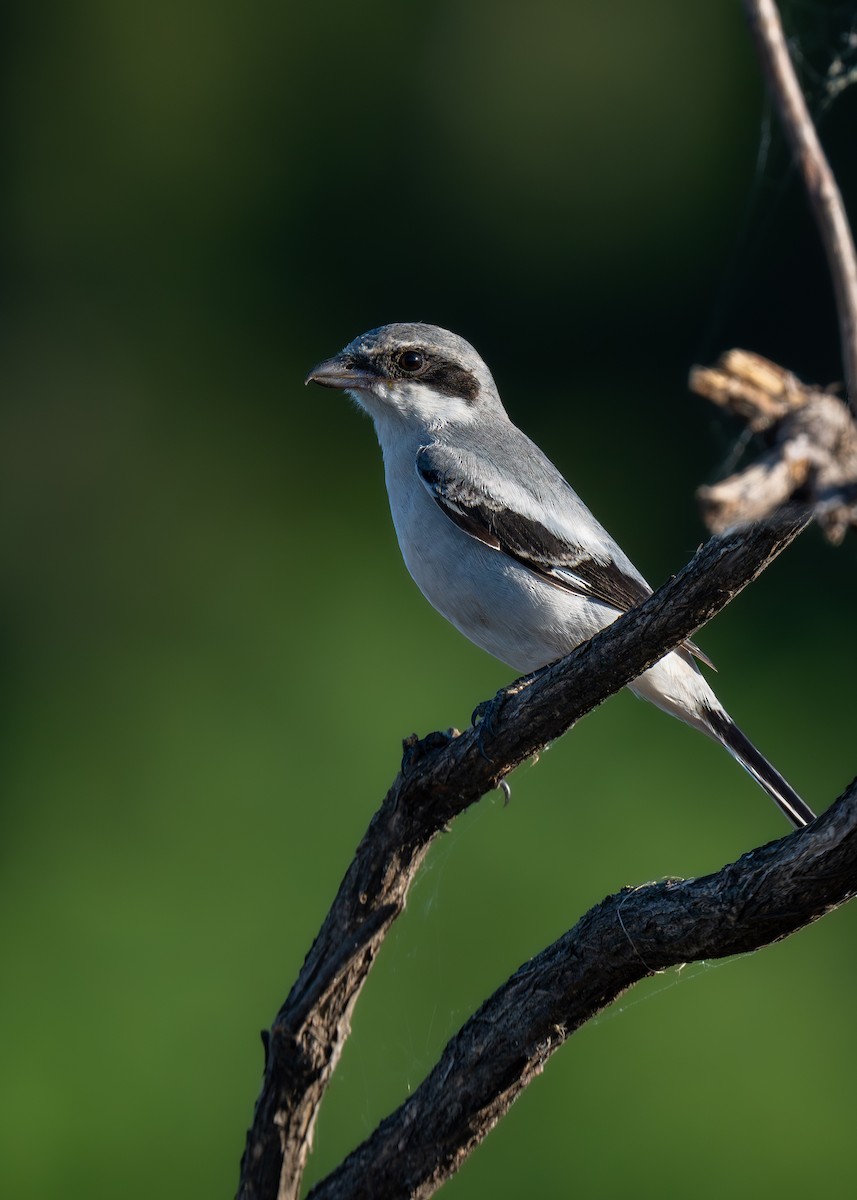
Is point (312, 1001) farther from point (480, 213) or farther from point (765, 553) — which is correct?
point (480, 213)

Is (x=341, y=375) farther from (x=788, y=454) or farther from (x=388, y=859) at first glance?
(x=788, y=454)

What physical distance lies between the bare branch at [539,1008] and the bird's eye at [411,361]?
5.75 ft

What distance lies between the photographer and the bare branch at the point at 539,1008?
1.87 metres

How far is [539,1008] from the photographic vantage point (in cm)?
203

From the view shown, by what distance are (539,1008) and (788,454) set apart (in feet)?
4.23

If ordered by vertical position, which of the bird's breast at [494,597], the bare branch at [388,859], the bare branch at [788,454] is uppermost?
the bird's breast at [494,597]

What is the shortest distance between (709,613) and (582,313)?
588 cm

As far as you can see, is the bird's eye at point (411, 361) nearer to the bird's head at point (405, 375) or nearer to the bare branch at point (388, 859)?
the bird's head at point (405, 375)

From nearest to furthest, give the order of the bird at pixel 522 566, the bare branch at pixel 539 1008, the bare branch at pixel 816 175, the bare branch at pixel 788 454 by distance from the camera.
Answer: the bare branch at pixel 816 175 < the bare branch at pixel 788 454 < the bare branch at pixel 539 1008 < the bird at pixel 522 566

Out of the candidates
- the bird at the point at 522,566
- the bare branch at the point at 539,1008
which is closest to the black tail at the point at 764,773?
the bird at the point at 522,566

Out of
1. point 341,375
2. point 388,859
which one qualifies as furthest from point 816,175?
point 341,375

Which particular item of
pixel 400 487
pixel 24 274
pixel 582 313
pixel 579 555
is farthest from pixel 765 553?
pixel 24 274

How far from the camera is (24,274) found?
24.6ft

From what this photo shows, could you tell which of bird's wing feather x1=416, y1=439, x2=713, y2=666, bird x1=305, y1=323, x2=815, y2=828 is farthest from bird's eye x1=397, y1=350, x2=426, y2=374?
bird's wing feather x1=416, y1=439, x2=713, y2=666
